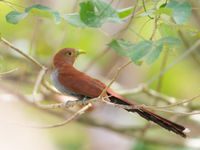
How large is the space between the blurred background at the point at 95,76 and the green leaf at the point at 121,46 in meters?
2.15

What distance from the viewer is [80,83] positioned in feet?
7.97

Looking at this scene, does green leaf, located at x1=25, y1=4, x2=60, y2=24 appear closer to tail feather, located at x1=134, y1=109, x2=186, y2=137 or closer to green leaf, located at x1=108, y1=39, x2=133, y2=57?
green leaf, located at x1=108, y1=39, x2=133, y2=57

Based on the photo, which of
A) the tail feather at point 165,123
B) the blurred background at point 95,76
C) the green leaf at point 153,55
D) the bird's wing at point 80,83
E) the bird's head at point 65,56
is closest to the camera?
the green leaf at point 153,55

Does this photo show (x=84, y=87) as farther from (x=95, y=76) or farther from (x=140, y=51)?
(x=95, y=76)

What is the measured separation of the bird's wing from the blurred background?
115 cm

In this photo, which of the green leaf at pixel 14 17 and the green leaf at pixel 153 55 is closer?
the green leaf at pixel 153 55

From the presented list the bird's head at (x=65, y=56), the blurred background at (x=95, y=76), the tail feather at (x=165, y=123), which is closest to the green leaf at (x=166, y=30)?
the tail feather at (x=165, y=123)

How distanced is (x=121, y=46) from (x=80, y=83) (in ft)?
2.95

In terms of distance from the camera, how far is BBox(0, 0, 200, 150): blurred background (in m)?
3.98

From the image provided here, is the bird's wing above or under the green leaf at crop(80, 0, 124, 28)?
above

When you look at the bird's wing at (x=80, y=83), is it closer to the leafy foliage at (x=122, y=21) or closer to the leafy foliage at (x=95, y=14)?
the leafy foliage at (x=122, y=21)

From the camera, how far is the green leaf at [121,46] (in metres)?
1.58

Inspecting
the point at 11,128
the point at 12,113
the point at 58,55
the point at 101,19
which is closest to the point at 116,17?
the point at 101,19

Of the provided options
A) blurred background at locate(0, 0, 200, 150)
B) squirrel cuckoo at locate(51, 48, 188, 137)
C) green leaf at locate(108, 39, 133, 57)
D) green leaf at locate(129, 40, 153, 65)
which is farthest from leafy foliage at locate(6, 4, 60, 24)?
blurred background at locate(0, 0, 200, 150)
